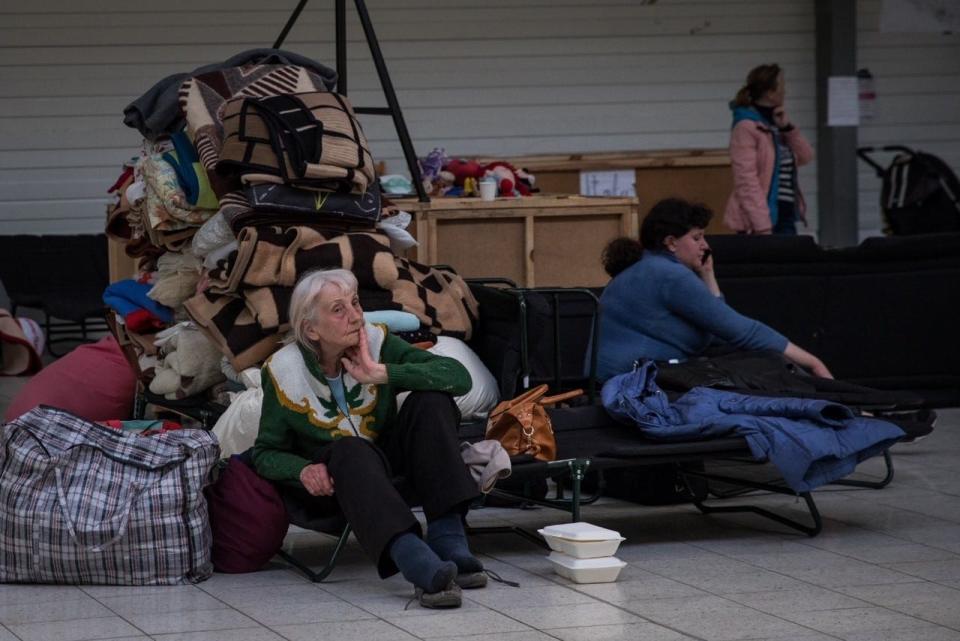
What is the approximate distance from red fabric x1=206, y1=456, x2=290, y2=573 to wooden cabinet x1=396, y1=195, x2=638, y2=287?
2467mm

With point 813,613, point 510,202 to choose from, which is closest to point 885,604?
point 813,613

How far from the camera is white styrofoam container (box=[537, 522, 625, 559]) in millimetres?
4832

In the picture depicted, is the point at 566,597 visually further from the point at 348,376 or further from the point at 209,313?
the point at 209,313

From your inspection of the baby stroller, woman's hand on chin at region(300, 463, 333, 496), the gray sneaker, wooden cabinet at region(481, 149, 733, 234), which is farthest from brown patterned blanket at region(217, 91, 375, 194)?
the baby stroller

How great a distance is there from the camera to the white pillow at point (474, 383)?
5.71 meters

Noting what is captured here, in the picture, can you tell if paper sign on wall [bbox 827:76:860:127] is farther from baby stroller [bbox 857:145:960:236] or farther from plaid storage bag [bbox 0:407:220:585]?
plaid storage bag [bbox 0:407:220:585]

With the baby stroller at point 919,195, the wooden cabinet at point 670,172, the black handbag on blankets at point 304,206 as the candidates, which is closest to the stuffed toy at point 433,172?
the black handbag on blankets at point 304,206

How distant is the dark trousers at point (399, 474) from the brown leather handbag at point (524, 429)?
30cm

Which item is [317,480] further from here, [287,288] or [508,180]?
[508,180]

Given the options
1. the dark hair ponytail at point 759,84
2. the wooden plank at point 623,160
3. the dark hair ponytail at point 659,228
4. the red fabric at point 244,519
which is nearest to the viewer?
the red fabric at point 244,519

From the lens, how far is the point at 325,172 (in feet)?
19.2

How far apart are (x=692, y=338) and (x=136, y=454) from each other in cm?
236

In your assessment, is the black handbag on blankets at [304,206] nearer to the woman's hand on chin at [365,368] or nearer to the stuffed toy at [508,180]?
the woman's hand on chin at [365,368]

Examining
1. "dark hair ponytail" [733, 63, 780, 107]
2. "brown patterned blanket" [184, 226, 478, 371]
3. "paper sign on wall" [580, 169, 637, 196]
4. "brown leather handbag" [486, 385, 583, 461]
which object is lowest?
"brown leather handbag" [486, 385, 583, 461]
